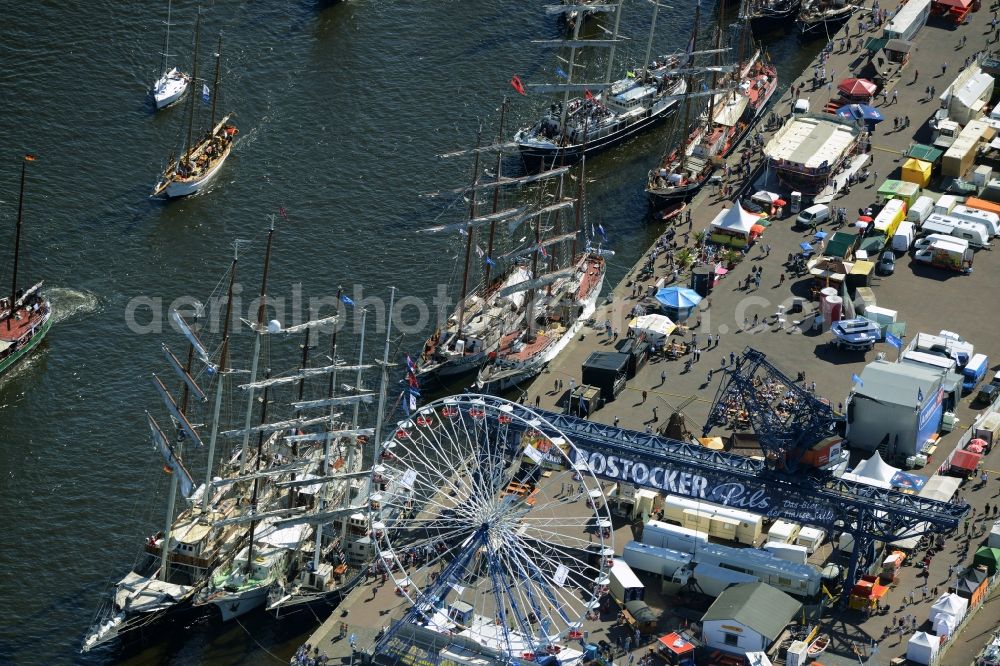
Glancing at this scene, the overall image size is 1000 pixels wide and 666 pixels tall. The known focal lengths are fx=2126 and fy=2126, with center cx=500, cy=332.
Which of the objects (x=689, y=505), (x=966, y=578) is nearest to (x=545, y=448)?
(x=689, y=505)

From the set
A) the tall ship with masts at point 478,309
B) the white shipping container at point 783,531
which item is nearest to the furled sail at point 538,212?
the tall ship with masts at point 478,309

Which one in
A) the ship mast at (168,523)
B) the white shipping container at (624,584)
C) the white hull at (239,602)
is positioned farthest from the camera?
the white hull at (239,602)

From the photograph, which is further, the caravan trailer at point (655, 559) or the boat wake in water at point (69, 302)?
the boat wake in water at point (69, 302)

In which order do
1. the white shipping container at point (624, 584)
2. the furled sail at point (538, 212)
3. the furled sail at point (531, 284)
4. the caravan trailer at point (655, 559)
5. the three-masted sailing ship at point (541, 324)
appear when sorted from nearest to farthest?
the white shipping container at point (624, 584) < the caravan trailer at point (655, 559) < the three-masted sailing ship at point (541, 324) < the furled sail at point (531, 284) < the furled sail at point (538, 212)

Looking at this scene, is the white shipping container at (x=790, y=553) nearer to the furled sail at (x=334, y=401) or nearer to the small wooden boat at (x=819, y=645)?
the small wooden boat at (x=819, y=645)

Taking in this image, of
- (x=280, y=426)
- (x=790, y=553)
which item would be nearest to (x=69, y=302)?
(x=280, y=426)

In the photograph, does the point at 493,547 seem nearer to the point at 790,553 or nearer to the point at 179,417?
the point at 790,553

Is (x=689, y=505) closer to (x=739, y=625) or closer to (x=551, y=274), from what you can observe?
(x=739, y=625)
